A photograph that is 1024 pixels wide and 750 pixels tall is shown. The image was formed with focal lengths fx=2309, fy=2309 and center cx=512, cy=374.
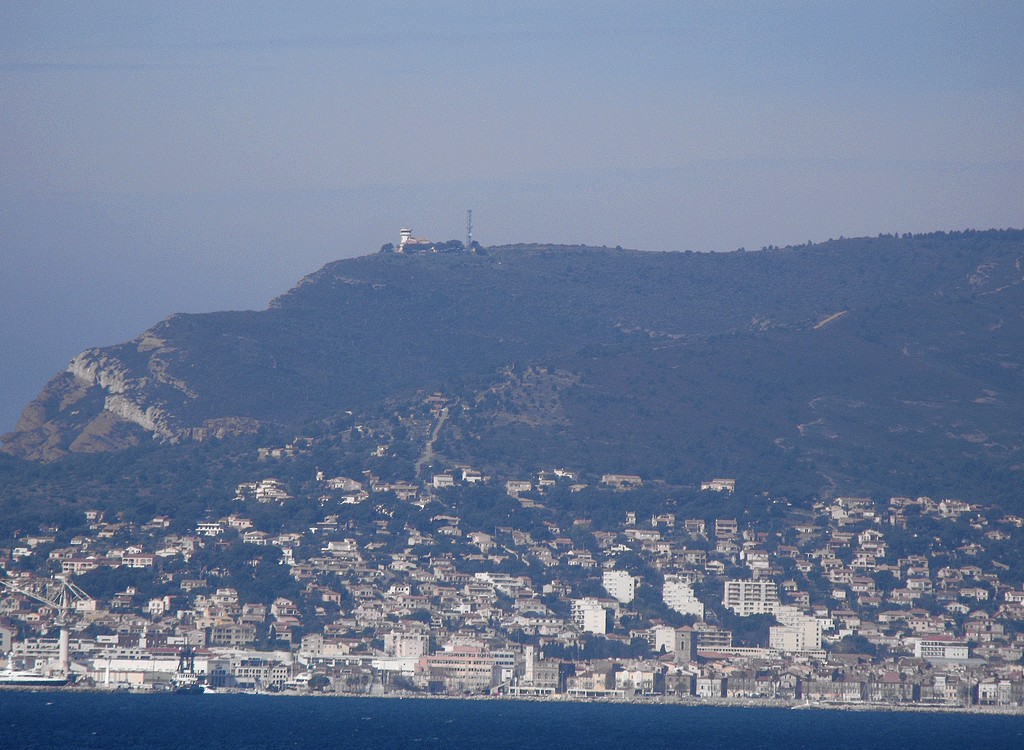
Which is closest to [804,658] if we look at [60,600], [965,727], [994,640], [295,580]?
[994,640]

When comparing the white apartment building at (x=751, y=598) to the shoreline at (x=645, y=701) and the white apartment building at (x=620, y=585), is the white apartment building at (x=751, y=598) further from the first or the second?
the shoreline at (x=645, y=701)

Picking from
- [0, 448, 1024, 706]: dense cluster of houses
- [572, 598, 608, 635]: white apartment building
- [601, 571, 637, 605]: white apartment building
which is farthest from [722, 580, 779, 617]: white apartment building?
[572, 598, 608, 635]: white apartment building

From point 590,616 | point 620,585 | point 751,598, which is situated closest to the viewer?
point 590,616

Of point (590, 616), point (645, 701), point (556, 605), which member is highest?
point (556, 605)

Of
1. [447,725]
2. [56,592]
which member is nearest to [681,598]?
[56,592]

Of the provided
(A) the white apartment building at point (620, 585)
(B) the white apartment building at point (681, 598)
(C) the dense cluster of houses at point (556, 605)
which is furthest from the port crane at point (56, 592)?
(B) the white apartment building at point (681, 598)

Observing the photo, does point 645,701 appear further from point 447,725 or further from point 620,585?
point 447,725

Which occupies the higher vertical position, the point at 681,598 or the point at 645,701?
the point at 681,598

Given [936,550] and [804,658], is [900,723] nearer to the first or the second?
[804,658]
